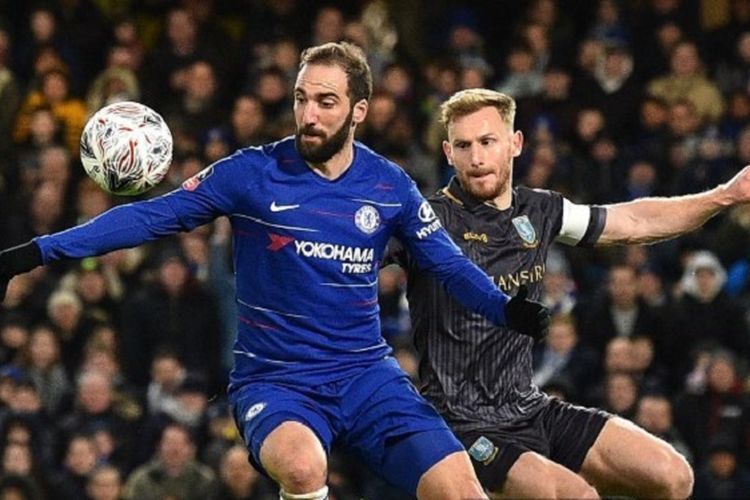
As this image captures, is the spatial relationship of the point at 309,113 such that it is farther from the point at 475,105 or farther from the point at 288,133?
Result: the point at 288,133

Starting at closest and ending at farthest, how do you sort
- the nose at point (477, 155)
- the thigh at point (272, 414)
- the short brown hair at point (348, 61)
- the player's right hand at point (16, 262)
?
the player's right hand at point (16, 262) < the thigh at point (272, 414) < the short brown hair at point (348, 61) < the nose at point (477, 155)

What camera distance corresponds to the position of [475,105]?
27.5ft

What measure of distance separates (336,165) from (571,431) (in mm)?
1557

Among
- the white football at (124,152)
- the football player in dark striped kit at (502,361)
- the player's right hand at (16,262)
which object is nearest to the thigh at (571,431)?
the football player in dark striped kit at (502,361)

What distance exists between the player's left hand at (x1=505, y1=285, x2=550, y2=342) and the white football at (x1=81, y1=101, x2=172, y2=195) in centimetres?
167

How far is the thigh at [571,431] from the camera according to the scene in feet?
26.9

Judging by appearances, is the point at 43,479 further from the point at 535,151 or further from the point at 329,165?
the point at 329,165

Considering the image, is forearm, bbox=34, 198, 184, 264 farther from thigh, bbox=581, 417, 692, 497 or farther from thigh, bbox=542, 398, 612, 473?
thigh, bbox=581, 417, 692, 497

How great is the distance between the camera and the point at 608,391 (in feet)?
40.9

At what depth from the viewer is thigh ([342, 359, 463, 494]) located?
7.65 meters

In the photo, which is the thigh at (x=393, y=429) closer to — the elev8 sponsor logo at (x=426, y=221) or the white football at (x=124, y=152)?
the elev8 sponsor logo at (x=426, y=221)

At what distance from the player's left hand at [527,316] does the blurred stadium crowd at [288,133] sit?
188 inches

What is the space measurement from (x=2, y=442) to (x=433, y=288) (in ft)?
17.2

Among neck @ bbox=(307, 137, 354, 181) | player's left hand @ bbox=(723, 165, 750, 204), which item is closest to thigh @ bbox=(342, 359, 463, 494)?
neck @ bbox=(307, 137, 354, 181)
